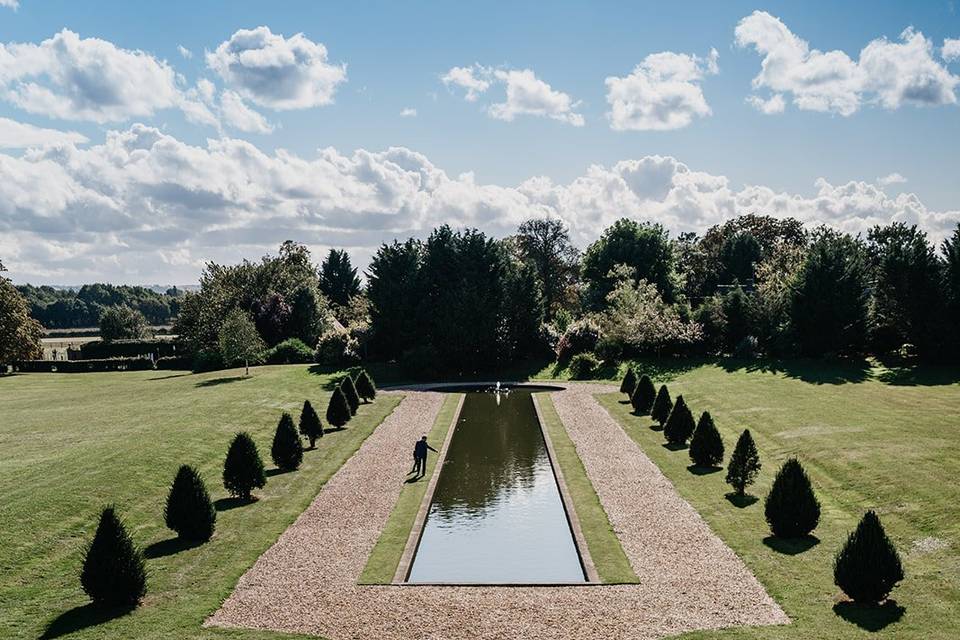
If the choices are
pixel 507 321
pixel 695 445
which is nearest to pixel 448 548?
pixel 695 445

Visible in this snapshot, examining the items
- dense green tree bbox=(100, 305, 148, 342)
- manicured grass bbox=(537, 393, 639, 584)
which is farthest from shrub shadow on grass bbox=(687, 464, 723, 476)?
dense green tree bbox=(100, 305, 148, 342)

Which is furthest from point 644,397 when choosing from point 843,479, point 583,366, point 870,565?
point 870,565

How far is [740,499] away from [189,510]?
15619 millimetres

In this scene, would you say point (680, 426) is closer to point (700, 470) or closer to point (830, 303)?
point (700, 470)

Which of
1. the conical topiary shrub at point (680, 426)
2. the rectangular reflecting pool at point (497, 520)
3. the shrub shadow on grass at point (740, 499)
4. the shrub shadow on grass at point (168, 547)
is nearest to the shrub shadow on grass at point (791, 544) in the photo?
the shrub shadow on grass at point (740, 499)

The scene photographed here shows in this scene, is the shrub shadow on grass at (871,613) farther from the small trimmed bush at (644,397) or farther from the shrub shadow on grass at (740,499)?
the small trimmed bush at (644,397)

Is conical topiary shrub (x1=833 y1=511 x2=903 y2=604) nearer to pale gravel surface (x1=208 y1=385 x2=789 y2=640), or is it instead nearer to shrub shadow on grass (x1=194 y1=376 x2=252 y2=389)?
pale gravel surface (x1=208 y1=385 x2=789 y2=640)

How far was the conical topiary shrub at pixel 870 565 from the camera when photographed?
45.3ft

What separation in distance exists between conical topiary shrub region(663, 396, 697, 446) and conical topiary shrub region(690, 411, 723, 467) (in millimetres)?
3425

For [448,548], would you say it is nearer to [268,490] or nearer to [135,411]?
[268,490]

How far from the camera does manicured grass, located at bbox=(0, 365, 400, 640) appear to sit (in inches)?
566

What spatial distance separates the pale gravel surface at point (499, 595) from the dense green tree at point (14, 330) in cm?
5150

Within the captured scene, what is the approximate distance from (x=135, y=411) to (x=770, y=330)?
4156 cm

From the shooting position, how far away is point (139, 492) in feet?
71.3
